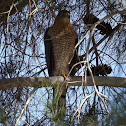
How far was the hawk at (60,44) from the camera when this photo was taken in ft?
10.8

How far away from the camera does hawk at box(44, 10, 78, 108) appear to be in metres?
3.30

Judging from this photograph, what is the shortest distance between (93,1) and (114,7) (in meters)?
0.27

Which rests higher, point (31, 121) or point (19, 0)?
point (19, 0)

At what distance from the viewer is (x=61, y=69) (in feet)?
11.1

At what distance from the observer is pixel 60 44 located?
3348mm

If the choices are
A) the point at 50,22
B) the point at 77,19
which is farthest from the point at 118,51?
the point at 50,22

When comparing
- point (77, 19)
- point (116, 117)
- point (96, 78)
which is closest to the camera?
point (116, 117)

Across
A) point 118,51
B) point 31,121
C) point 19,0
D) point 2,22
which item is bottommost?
point 31,121

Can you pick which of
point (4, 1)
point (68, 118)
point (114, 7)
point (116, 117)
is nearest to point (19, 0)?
point (4, 1)

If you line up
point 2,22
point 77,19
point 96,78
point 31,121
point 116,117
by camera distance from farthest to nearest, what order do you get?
1. point 77,19
2. point 2,22
3. point 31,121
4. point 96,78
5. point 116,117

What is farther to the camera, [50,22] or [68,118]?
[50,22]

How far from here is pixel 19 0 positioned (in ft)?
9.80

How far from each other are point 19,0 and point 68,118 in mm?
1584

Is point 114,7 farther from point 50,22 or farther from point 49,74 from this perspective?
point 49,74
